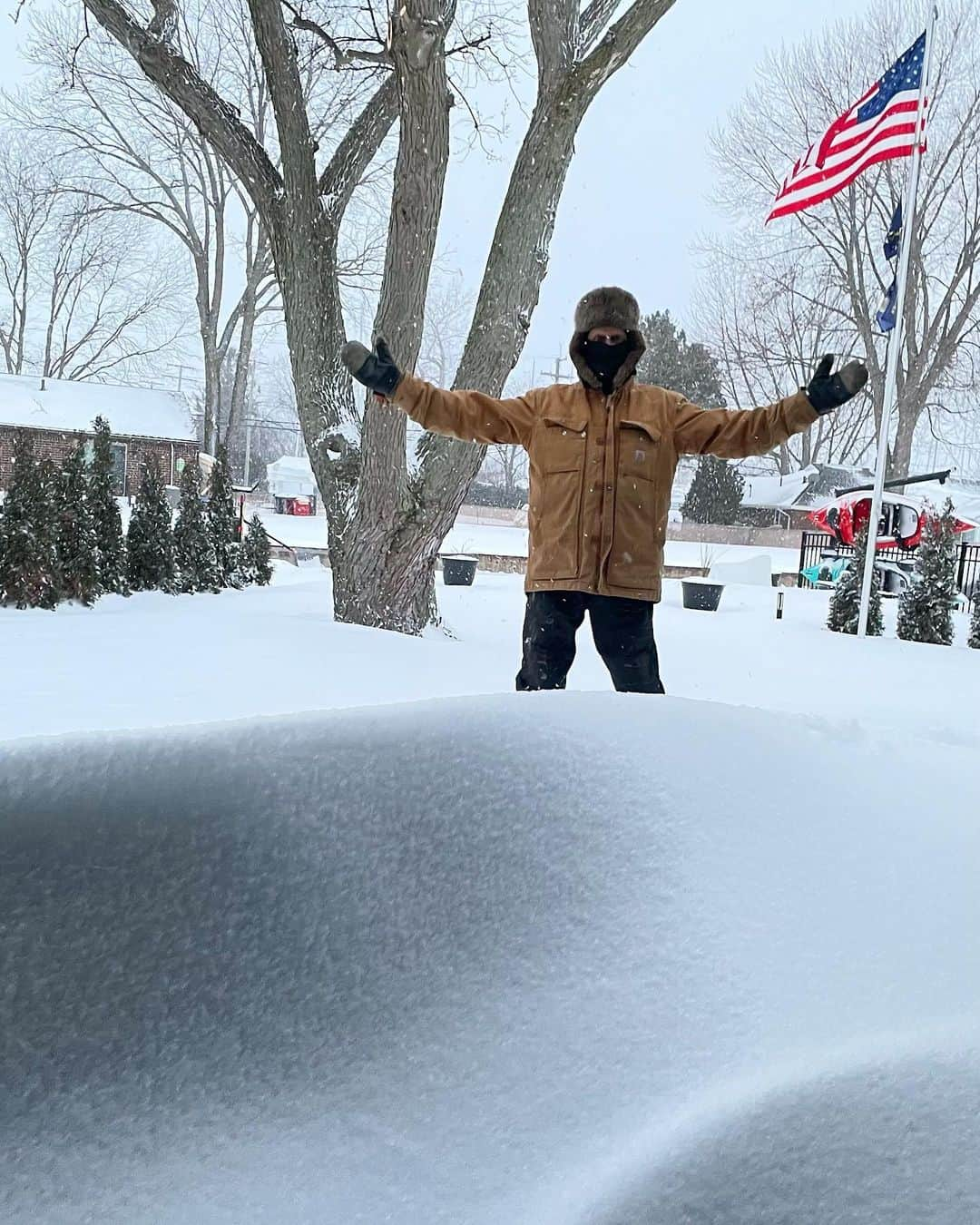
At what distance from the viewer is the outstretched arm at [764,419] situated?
117 inches

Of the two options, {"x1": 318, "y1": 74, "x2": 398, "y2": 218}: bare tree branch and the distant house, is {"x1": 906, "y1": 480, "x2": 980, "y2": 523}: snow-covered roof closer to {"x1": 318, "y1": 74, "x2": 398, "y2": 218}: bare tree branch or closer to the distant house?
{"x1": 318, "y1": 74, "x2": 398, "y2": 218}: bare tree branch

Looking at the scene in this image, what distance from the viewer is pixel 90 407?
27.4 meters

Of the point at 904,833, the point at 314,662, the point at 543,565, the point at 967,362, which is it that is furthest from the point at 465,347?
the point at 967,362

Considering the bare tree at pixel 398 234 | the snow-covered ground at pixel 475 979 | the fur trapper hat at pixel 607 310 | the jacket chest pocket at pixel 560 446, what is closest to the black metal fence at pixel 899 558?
the bare tree at pixel 398 234

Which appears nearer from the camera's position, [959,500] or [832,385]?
[832,385]

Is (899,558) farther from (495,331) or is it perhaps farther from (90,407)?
(90,407)

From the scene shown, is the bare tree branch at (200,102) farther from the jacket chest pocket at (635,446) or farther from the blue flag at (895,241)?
the blue flag at (895,241)

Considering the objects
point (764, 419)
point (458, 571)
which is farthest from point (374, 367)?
point (458, 571)

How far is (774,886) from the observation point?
102cm

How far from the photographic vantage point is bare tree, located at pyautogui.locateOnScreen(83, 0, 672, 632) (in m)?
5.86

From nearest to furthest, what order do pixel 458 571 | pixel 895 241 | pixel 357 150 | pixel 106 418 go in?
pixel 357 150 → pixel 895 241 → pixel 458 571 → pixel 106 418

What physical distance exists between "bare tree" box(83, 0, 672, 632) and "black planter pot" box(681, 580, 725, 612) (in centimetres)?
460

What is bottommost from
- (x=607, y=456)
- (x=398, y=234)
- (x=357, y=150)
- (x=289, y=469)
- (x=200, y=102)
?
(x=607, y=456)

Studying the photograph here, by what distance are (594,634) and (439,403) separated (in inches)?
38.7
